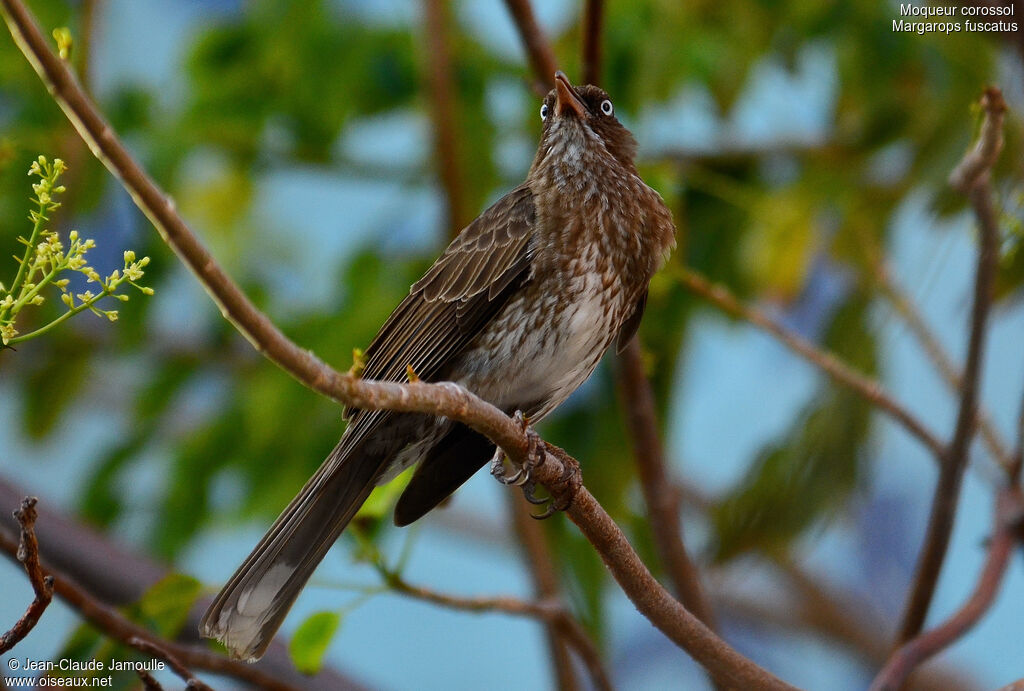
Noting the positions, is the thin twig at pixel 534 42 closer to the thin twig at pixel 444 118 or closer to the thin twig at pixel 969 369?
the thin twig at pixel 444 118

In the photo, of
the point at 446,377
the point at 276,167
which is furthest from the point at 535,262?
the point at 276,167

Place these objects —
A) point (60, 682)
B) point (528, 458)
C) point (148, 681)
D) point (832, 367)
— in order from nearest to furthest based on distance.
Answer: point (148, 681), point (528, 458), point (60, 682), point (832, 367)

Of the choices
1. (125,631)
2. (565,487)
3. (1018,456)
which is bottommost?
(1018,456)

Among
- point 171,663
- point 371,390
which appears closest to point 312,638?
point 171,663

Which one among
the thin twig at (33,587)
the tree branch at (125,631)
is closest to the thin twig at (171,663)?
the tree branch at (125,631)

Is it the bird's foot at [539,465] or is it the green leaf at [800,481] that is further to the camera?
the green leaf at [800,481]

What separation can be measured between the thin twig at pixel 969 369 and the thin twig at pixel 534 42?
1.07 meters

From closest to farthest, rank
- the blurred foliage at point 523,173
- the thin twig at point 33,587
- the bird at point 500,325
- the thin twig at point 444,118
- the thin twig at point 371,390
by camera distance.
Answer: the thin twig at point 371,390, the thin twig at point 33,587, the bird at point 500,325, the thin twig at point 444,118, the blurred foliage at point 523,173

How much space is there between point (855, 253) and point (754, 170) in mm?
584

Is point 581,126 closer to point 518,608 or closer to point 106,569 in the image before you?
point 518,608

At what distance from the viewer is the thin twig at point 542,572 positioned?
10.2ft

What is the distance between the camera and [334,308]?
4.05m

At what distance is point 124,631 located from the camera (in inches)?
84.4

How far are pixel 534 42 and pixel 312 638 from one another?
4.99 ft
